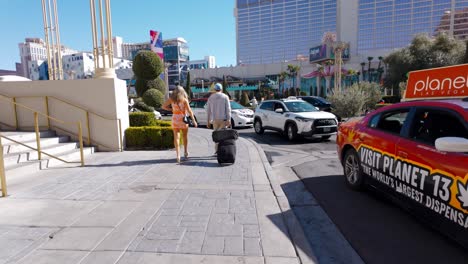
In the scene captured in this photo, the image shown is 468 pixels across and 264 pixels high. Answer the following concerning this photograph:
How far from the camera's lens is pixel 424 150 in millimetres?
3494

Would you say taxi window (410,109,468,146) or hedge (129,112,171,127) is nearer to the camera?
taxi window (410,109,468,146)

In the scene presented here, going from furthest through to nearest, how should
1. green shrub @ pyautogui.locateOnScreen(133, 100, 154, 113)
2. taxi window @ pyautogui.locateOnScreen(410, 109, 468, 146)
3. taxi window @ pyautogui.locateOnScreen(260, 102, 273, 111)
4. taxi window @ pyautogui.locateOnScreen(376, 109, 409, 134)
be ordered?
green shrub @ pyautogui.locateOnScreen(133, 100, 154, 113) < taxi window @ pyautogui.locateOnScreen(260, 102, 273, 111) < taxi window @ pyautogui.locateOnScreen(376, 109, 409, 134) < taxi window @ pyautogui.locateOnScreen(410, 109, 468, 146)

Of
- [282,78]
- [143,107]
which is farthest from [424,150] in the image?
[282,78]

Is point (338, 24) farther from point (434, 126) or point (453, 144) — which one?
point (453, 144)

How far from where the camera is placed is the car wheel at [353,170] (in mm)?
4973

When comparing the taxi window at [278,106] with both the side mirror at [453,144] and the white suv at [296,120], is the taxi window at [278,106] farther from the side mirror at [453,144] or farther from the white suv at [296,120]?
the side mirror at [453,144]

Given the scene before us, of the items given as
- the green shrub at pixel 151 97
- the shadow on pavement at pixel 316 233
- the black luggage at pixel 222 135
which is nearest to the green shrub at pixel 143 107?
the green shrub at pixel 151 97

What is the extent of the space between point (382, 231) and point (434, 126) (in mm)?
1479

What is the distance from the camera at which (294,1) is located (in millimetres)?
121312

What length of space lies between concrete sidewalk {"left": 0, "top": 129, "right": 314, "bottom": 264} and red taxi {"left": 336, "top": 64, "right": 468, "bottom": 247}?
57.9 inches

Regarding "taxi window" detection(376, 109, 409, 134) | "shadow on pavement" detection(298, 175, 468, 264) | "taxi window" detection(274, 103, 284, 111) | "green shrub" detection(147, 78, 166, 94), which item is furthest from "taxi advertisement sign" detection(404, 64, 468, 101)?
"green shrub" detection(147, 78, 166, 94)

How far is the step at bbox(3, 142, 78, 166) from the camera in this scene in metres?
6.09

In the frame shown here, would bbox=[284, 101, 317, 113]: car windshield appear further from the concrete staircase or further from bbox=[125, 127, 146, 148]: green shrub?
the concrete staircase

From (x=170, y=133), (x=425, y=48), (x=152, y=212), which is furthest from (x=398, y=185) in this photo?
(x=425, y=48)
